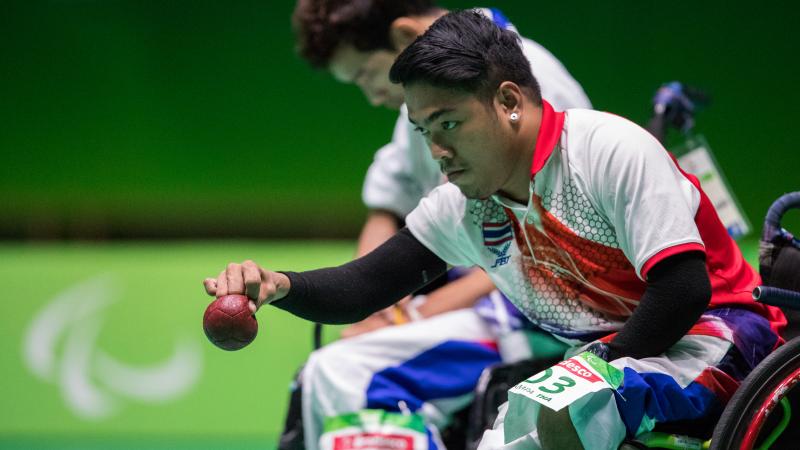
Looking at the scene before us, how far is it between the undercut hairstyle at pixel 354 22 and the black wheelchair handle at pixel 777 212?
115cm

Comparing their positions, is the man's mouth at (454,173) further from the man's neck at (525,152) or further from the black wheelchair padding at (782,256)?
the black wheelchair padding at (782,256)

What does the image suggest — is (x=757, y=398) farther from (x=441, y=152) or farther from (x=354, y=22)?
(x=354, y=22)

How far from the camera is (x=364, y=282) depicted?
2.25 metres

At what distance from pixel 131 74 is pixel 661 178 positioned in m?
3.70

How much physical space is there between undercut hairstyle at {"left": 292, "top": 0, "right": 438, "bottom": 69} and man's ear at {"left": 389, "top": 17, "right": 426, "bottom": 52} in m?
0.02

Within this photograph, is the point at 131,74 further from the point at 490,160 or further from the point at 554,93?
the point at 490,160

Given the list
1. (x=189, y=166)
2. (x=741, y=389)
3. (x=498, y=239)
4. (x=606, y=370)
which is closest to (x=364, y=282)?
(x=498, y=239)

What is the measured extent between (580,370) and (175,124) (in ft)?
12.1

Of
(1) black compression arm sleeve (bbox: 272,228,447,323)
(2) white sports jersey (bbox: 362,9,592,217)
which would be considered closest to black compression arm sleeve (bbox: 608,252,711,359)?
(1) black compression arm sleeve (bbox: 272,228,447,323)

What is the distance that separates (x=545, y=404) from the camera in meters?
1.77

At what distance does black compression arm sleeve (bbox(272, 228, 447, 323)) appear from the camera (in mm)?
2178

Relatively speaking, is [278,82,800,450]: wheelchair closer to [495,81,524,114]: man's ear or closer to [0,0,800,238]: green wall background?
[495,81,524,114]: man's ear

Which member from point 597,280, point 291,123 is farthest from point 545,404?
point 291,123

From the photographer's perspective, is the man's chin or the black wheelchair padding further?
the black wheelchair padding
